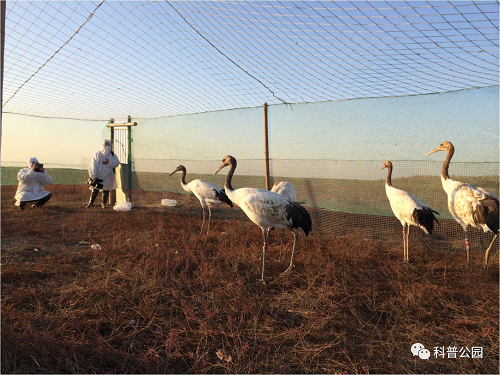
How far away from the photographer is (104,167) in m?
11.0

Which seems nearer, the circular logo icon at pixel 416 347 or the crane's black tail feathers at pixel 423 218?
the circular logo icon at pixel 416 347

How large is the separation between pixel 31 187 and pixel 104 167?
86.1 inches

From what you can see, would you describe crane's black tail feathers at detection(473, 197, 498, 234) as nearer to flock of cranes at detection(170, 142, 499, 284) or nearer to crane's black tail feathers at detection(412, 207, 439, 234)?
flock of cranes at detection(170, 142, 499, 284)

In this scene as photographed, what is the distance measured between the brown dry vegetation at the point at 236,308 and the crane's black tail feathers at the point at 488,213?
0.72m

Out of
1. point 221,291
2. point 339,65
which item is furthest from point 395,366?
point 339,65

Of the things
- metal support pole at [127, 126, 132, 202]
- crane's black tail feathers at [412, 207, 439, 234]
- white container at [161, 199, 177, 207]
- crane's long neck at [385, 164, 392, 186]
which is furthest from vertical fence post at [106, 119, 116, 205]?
crane's black tail feathers at [412, 207, 439, 234]

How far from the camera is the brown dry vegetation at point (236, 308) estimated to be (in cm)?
273

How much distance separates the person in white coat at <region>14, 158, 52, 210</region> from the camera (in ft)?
33.8

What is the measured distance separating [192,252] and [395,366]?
3360mm

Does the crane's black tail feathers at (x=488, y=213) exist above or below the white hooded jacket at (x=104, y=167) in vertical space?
below

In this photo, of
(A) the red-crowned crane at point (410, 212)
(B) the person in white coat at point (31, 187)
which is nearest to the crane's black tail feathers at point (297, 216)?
(A) the red-crowned crane at point (410, 212)

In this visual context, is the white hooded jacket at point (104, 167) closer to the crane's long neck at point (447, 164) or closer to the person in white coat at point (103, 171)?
the person in white coat at point (103, 171)

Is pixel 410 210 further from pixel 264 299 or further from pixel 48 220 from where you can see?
pixel 48 220

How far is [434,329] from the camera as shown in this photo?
3320 mm
